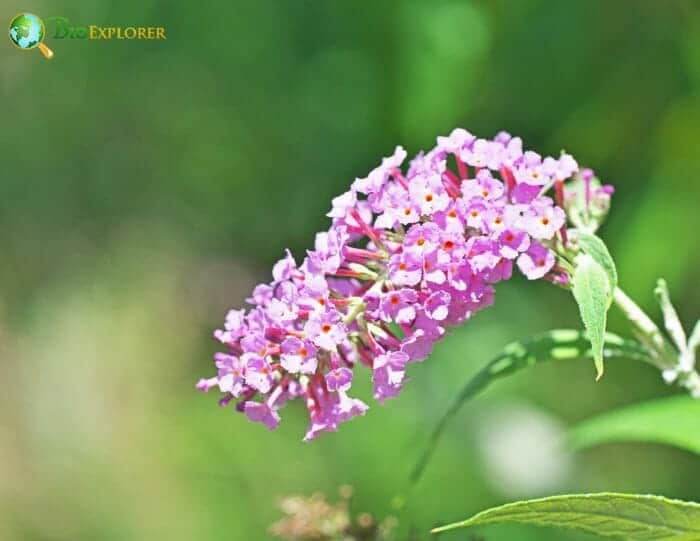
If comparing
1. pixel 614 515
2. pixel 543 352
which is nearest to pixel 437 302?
pixel 543 352

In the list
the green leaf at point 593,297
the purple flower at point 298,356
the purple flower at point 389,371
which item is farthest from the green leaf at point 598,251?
the purple flower at point 298,356

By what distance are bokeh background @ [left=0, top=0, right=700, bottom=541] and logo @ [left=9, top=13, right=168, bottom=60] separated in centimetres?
6

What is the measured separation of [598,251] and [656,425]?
1.80ft

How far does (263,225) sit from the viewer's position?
4281mm

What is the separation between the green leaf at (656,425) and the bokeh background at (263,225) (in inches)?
36.3

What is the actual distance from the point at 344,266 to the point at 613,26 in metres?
2.18

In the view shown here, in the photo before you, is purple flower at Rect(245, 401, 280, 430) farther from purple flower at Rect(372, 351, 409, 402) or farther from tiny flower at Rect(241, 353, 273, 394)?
purple flower at Rect(372, 351, 409, 402)

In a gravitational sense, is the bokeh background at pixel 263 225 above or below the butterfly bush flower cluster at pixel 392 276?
above

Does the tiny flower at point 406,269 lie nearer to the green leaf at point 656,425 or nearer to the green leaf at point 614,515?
the green leaf at point 614,515

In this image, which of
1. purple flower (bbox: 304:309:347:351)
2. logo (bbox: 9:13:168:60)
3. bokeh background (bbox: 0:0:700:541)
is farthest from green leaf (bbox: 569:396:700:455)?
logo (bbox: 9:13:168:60)

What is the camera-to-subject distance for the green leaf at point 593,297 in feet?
4.10

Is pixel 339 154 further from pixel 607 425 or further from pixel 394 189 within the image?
pixel 394 189

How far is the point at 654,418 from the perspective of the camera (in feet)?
5.99

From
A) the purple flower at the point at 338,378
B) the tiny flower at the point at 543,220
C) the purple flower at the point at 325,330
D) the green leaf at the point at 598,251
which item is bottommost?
the purple flower at the point at 338,378
